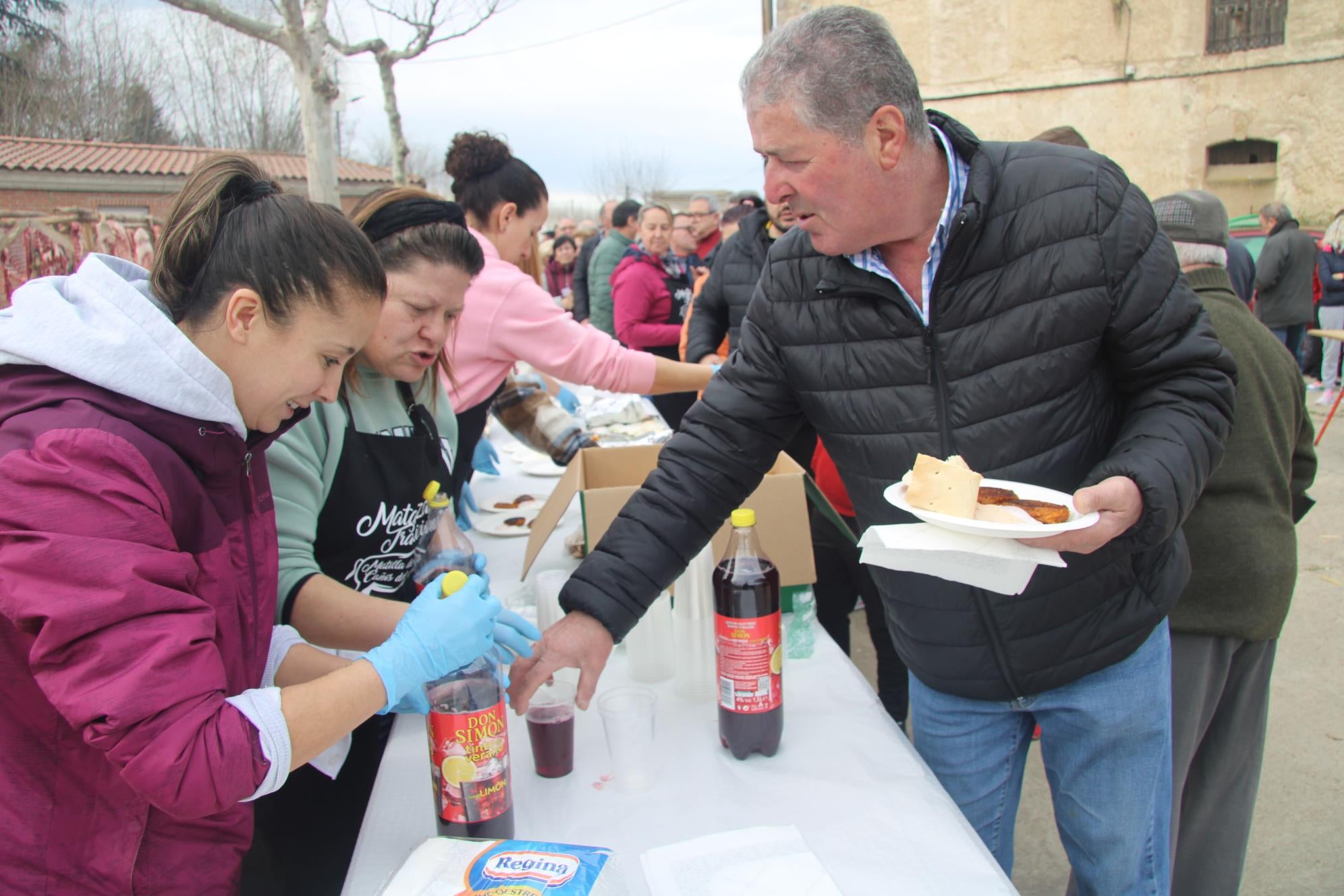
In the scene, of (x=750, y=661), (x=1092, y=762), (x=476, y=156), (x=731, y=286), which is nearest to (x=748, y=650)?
(x=750, y=661)

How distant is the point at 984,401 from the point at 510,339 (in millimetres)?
1533

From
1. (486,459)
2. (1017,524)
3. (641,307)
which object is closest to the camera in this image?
(1017,524)

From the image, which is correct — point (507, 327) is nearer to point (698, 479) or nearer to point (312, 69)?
point (698, 479)

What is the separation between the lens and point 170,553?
873 mm

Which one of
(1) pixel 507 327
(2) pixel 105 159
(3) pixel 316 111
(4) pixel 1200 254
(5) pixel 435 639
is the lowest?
(5) pixel 435 639

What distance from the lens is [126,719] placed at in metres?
0.81

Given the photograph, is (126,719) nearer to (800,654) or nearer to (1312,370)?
(800,654)

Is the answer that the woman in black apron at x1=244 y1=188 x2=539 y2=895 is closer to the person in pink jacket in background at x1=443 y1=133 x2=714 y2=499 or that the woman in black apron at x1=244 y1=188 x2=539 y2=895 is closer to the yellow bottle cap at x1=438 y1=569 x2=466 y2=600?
the yellow bottle cap at x1=438 y1=569 x2=466 y2=600

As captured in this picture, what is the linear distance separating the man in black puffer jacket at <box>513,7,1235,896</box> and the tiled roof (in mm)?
17861

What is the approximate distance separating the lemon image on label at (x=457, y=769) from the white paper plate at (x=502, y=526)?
1.53 m

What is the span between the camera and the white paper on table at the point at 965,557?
1.06 metres

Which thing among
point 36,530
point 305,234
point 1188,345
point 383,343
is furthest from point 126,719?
point 1188,345

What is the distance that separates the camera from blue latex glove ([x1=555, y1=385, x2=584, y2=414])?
4047 millimetres

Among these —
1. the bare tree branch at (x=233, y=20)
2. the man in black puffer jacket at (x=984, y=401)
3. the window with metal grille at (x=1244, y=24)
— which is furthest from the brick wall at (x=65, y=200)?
the window with metal grille at (x=1244, y=24)
